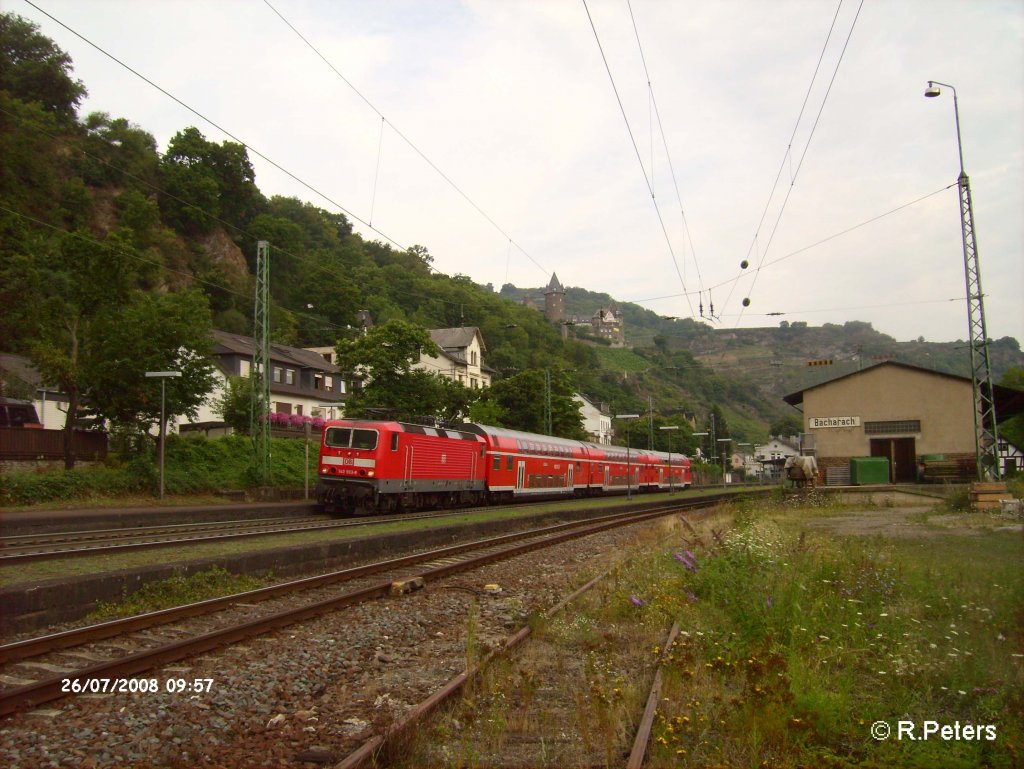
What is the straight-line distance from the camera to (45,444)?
28609 mm

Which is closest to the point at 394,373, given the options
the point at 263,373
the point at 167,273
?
the point at 263,373

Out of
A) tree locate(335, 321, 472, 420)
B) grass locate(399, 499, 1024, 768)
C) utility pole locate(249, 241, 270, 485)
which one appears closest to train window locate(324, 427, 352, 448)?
utility pole locate(249, 241, 270, 485)

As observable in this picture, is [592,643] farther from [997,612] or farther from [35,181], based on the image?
[35,181]

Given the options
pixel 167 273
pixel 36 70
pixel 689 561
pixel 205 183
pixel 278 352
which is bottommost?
pixel 689 561

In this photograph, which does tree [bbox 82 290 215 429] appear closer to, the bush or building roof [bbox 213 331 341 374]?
the bush

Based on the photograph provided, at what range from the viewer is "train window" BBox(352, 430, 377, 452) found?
24516 millimetres

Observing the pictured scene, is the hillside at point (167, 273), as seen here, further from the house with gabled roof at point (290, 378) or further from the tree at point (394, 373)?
the tree at point (394, 373)

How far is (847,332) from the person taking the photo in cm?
18388

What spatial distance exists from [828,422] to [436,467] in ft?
87.7

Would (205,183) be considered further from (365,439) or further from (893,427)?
(893,427)

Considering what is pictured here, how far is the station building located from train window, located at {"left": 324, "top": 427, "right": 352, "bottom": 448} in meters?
29.1

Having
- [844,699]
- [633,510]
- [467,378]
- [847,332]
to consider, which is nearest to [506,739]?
[844,699]

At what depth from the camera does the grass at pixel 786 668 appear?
5.15 metres

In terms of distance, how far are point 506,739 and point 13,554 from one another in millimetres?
11774
